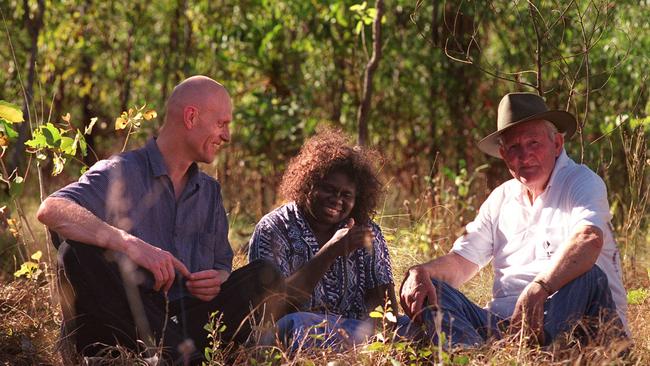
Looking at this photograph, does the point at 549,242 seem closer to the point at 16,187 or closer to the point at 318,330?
the point at 318,330

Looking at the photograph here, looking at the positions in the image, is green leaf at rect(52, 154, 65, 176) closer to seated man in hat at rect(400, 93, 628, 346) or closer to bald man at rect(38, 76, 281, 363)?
bald man at rect(38, 76, 281, 363)

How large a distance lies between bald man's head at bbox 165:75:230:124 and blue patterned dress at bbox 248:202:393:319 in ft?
1.93

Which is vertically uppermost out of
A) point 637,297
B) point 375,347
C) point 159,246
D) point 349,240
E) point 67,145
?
point 67,145

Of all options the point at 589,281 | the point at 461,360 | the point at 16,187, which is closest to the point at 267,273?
the point at 461,360

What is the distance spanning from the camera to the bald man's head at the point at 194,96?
4473 millimetres

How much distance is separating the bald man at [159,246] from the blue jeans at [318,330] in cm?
16

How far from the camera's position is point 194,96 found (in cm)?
448

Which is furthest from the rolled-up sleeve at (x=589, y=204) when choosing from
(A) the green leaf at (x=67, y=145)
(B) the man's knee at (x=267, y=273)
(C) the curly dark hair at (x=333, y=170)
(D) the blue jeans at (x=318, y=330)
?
(A) the green leaf at (x=67, y=145)

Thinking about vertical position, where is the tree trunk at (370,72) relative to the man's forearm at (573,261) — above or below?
above

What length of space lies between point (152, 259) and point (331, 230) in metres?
1.04

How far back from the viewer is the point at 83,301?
4098 millimetres

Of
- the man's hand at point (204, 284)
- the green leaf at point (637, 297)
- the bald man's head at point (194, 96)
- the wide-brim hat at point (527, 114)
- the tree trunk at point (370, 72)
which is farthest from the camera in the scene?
the tree trunk at point (370, 72)

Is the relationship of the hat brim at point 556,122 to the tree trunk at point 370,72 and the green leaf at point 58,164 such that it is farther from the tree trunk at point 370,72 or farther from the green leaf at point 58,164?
the tree trunk at point 370,72

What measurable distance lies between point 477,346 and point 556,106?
17.2 feet
